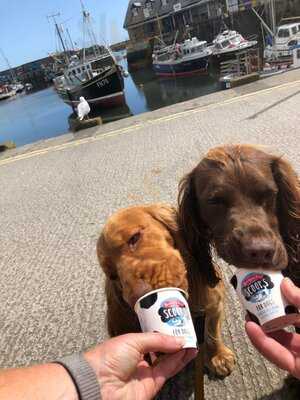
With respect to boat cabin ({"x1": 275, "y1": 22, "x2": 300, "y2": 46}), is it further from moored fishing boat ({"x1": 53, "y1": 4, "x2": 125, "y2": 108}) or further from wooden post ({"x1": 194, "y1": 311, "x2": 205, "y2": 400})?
wooden post ({"x1": 194, "y1": 311, "x2": 205, "y2": 400})

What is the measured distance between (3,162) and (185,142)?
5506 millimetres

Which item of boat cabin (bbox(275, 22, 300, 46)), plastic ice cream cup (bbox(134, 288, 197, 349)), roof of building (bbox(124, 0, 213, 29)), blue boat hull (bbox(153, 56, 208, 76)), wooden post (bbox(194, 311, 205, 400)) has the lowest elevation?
blue boat hull (bbox(153, 56, 208, 76))

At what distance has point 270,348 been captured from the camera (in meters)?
1.66

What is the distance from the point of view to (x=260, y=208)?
2.16 metres

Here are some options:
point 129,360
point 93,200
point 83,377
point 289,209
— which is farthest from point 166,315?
point 93,200

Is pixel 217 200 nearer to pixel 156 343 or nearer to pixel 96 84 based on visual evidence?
pixel 156 343

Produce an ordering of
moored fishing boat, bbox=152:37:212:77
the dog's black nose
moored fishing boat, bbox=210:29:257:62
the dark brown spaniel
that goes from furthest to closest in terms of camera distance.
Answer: moored fishing boat, bbox=152:37:212:77 < moored fishing boat, bbox=210:29:257:62 < the dark brown spaniel < the dog's black nose

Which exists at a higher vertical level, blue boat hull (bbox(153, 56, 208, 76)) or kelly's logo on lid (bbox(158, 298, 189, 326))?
kelly's logo on lid (bbox(158, 298, 189, 326))

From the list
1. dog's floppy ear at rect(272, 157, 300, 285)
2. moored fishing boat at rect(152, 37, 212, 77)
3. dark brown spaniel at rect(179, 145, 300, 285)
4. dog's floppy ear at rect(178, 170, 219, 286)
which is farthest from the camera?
moored fishing boat at rect(152, 37, 212, 77)

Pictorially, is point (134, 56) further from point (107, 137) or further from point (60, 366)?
point (60, 366)

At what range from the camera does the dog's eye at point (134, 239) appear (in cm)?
211

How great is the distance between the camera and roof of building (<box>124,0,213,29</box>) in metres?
64.3

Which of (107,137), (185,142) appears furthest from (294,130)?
(107,137)

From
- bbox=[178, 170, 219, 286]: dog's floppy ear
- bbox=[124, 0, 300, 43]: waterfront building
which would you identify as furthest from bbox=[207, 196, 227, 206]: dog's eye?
bbox=[124, 0, 300, 43]: waterfront building
